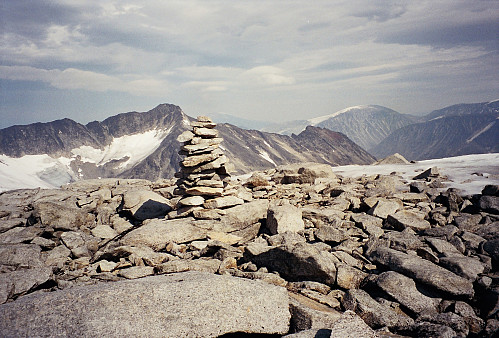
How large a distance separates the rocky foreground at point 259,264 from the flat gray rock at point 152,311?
2 centimetres

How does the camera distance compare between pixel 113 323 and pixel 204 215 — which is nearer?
pixel 113 323

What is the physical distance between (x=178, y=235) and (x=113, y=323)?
8481 mm

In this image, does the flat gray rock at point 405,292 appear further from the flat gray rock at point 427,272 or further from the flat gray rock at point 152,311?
the flat gray rock at point 152,311

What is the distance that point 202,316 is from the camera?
21.2 feet

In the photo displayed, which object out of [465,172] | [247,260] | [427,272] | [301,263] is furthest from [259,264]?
[465,172]

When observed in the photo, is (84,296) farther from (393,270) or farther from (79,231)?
(79,231)

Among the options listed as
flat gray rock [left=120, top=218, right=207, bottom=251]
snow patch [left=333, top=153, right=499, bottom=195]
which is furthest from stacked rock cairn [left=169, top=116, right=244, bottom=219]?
snow patch [left=333, top=153, right=499, bottom=195]

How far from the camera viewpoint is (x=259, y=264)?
11180 mm

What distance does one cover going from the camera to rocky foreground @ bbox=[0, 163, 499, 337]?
6.38 m

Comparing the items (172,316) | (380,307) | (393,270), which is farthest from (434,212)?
(172,316)

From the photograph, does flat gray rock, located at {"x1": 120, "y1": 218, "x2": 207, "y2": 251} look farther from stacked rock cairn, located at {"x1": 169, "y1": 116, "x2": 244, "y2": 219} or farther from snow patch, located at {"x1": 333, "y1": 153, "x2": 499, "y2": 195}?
snow patch, located at {"x1": 333, "y1": 153, "x2": 499, "y2": 195}

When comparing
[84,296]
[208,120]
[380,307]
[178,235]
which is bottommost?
[380,307]

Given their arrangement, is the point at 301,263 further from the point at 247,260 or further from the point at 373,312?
the point at 373,312

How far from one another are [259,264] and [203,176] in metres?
7.82
